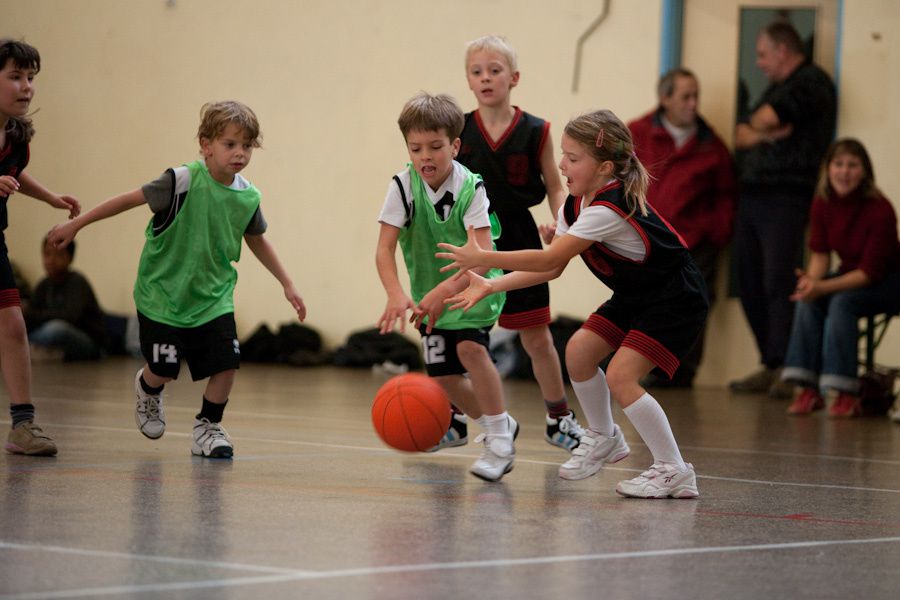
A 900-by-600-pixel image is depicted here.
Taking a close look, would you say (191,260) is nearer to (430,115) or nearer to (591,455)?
(430,115)

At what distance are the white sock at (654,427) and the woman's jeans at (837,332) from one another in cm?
388

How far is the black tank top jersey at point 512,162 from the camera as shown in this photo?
18.5 ft

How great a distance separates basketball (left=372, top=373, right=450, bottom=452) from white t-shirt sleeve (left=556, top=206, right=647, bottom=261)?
77cm

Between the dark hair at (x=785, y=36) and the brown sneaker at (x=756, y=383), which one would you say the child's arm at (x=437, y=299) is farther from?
the dark hair at (x=785, y=36)

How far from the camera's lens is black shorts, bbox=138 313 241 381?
513cm

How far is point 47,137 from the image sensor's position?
13125 millimetres

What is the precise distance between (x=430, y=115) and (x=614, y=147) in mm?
654

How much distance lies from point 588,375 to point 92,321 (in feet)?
25.6

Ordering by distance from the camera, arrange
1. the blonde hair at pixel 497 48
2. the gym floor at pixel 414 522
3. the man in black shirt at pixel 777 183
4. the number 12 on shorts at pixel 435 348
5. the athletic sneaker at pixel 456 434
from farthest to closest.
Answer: the man in black shirt at pixel 777 183, the blonde hair at pixel 497 48, the athletic sneaker at pixel 456 434, the number 12 on shorts at pixel 435 348, the gym floor at pixel 414 522

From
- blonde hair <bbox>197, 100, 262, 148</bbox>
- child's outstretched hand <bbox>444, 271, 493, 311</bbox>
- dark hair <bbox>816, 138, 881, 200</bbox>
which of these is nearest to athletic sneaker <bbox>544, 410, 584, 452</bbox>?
child's outstretched hand <bbox>444, 271, 493, 311</bbox>

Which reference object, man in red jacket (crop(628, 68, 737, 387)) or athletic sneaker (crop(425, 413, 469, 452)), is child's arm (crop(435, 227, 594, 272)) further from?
man in red jacket (crop(628, 68, 737, 387))

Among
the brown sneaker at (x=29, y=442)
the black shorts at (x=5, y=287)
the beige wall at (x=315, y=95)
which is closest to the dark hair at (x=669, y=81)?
the beige wall at (x=315, y=95)

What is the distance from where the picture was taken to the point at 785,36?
31.3 ft

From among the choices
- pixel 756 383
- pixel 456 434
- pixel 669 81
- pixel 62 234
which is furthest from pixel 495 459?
pixel 669 81
